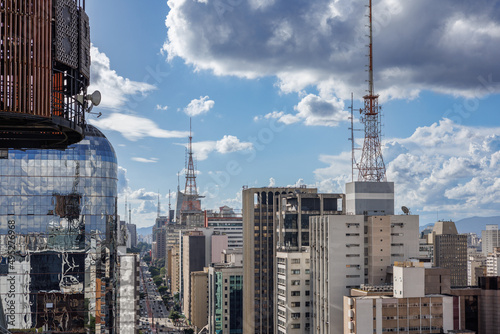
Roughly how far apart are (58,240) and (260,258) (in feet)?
256

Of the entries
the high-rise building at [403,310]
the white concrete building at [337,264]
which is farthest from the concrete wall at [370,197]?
the high-rise building at [403,310]

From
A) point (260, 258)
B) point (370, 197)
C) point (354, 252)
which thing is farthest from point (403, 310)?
point (260, 258)

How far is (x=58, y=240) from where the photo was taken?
228 feet

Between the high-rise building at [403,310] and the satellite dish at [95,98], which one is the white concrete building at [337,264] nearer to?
the high-rise building at [403,310]

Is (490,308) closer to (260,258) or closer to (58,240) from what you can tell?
(260,258)

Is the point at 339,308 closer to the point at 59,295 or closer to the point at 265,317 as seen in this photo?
the point at 59,295

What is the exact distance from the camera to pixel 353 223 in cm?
9275

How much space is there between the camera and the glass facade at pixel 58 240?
222 ft

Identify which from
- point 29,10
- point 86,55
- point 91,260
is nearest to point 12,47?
point 29,10

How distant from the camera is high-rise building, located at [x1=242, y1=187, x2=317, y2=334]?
14125cm

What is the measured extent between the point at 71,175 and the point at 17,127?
5298 cm

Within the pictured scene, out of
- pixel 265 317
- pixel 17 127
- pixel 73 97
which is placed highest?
pixel 73 97

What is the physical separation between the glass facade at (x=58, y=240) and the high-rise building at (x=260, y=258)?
72.7 metres

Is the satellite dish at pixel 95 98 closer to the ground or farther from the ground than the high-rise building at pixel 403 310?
farther from the ground
